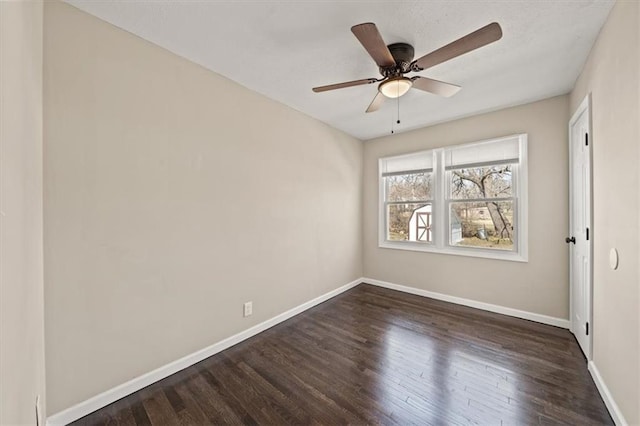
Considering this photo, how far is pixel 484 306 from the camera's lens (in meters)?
3.34

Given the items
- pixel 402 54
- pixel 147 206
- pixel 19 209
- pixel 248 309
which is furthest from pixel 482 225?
pixel 19 209

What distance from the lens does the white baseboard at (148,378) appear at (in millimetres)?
1600

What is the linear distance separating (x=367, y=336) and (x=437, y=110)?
2854mm

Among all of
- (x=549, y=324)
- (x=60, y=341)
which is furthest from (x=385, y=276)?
(x=60, y=341)

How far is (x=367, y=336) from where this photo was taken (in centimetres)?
268

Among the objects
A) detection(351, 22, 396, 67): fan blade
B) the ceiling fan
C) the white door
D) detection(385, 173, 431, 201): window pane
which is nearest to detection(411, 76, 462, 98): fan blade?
the ceiling fan

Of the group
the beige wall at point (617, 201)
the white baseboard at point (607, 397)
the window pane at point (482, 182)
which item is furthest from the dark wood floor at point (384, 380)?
the window pane at point (482, 182)

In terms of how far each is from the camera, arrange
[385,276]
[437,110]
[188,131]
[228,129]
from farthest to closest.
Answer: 1. [385,276]
2. [437,110]
3. [228,129]
4. [188,131]

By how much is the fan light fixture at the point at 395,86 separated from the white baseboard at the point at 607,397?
8.28ft

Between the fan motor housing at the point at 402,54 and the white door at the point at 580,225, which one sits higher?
the fan motor housing at the point at 402,54

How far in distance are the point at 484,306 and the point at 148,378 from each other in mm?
3730

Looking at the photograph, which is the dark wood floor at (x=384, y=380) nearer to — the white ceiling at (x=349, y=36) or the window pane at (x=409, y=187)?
the window pane at (x=409, y=187)

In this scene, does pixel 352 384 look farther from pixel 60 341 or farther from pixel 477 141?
pixel 477 141

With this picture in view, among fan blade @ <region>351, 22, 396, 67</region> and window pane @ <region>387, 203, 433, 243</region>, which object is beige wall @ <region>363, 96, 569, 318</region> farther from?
fan blade @ <region>351, 22, 396, 67</region>
